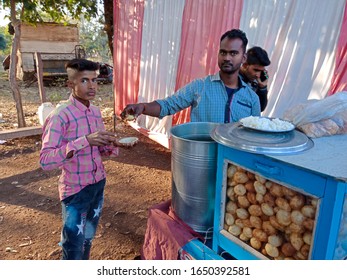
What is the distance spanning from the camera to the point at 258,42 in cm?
352

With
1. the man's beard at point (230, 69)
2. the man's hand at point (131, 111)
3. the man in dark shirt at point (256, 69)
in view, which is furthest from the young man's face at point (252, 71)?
the man's hand at point (131, 111)

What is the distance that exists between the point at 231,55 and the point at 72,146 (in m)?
1.18

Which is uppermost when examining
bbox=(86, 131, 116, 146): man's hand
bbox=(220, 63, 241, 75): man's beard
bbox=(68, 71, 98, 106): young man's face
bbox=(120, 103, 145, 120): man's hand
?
bbox=(220, 63, 241, 75): man's beard

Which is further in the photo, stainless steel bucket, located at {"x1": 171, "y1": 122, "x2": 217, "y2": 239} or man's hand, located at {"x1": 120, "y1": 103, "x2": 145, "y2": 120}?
man's hand, located at {"x1": 120, "y1": 103, "x2": 145, "y2": 120}

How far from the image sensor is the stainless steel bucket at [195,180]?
4.94ft

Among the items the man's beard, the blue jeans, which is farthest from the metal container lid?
the blue jeans

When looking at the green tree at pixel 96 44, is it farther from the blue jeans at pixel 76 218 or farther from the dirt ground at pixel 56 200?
the blue jeans at pixel 76 218

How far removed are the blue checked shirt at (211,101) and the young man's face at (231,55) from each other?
111 mm

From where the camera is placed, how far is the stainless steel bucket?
1.51m

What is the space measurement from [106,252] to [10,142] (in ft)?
12.0

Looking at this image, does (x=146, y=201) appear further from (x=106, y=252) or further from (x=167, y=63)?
(x=167, y=63)

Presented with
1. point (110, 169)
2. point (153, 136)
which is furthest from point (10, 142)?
point (153, 136)

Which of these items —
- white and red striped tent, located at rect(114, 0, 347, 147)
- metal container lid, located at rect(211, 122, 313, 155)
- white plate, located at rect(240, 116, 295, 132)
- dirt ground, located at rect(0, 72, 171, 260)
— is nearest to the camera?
metal container lid, located at rect(211, 122, 313, 155)

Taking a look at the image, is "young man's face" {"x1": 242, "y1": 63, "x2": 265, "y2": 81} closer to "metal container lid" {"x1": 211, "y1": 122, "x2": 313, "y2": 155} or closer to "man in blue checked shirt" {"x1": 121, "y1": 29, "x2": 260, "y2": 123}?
"man in blue checked shirt" {"x1": 121, "y1": 29, "x2": 260, "y2": 123}
